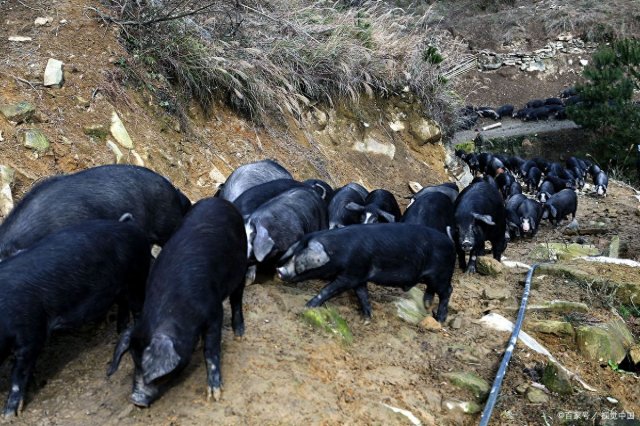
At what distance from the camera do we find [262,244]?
5.53 meters

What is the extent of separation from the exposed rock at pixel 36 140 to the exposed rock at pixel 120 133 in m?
0.84

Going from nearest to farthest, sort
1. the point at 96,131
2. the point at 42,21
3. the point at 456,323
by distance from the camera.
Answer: the point at 456,323 → the point at 96,131 → the point at 42,21

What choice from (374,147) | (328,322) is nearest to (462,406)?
(328,322)

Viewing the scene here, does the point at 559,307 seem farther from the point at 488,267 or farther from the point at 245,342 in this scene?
the point at 245,342

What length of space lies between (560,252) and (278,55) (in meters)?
5.29

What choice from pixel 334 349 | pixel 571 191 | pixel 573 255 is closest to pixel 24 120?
pixel 334 349

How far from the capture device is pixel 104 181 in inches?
205

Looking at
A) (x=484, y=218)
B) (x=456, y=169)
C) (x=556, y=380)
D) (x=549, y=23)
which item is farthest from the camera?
(x=549, y=23)

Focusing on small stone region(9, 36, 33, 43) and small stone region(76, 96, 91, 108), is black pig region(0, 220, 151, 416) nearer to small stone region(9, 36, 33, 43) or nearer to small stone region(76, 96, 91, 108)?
small stone region(76, 96, 91, 108)

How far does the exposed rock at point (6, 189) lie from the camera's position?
6.19 m

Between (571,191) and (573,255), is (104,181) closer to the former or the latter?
(573,255)

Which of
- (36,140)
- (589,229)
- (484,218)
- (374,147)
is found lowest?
(589,229)

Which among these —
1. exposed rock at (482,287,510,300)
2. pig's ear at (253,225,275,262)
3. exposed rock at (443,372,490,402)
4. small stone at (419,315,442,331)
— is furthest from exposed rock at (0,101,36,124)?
exposed rock at (443,372,490,402)

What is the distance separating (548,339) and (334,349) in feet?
7.37
